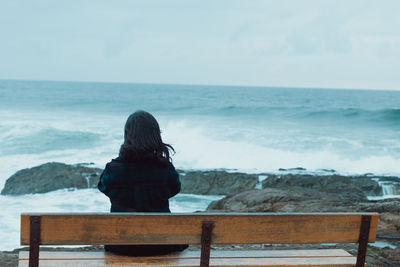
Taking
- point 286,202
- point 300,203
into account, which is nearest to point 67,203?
point 286,202

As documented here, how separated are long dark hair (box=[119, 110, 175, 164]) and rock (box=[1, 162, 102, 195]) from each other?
10645mm

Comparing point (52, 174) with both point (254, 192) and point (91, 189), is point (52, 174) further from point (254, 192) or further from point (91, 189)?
point (254, 192)

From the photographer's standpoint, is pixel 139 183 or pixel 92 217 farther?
pixel 139 183

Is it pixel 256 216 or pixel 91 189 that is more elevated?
pixel 256 216

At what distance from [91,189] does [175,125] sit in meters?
21.2

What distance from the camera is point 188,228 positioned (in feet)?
9.41

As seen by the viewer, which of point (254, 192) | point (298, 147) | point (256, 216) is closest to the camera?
point (256, 216)

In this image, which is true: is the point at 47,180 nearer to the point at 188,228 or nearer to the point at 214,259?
the point at 214,259

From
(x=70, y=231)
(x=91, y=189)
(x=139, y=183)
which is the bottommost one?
(x=91, y=189)

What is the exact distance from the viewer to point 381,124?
35750 mm

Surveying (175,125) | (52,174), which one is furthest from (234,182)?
(175,125)

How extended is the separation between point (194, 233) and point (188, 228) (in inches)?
2.2

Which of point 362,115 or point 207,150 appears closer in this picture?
point 207,150

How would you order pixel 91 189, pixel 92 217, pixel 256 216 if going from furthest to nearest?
pixel 91 189, pixel 256 216, pixel 92 217
